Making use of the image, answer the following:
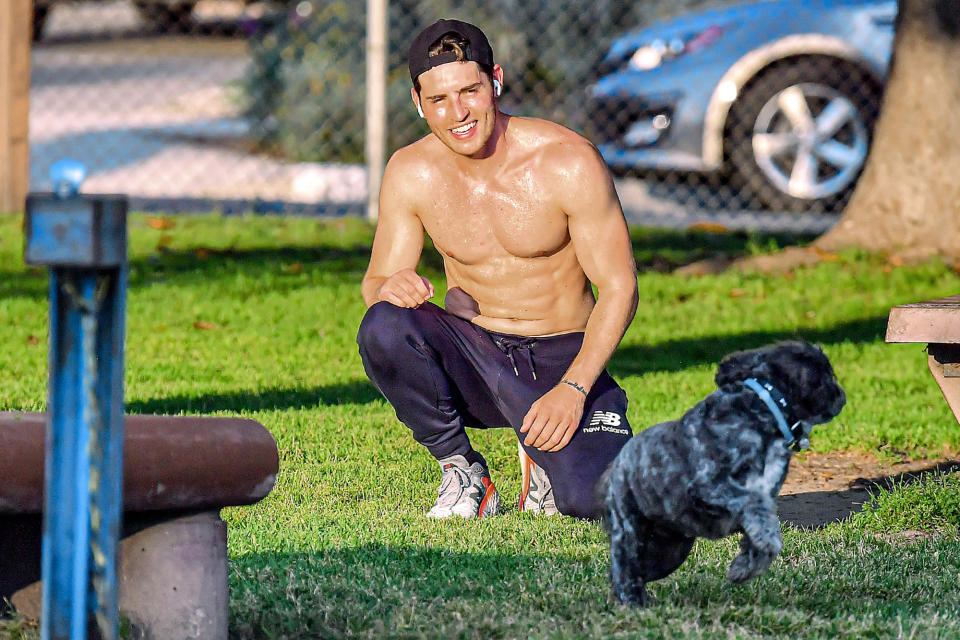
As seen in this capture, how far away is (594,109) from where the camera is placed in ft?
33.7

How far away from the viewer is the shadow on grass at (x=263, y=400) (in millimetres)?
5559

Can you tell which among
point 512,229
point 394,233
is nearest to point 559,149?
point 512,229

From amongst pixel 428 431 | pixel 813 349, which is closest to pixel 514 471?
pixel 428 431

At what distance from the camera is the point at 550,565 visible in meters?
3.66

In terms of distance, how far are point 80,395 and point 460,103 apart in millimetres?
1980

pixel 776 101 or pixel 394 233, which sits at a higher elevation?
pixel 776 101

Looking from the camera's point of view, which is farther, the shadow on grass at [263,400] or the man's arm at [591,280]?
the shadow on grass at [263,400]

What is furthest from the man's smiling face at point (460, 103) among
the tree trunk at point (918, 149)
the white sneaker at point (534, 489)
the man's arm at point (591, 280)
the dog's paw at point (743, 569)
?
the tree trunk at point (918, 149)

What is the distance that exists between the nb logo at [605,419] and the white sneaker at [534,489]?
26cm

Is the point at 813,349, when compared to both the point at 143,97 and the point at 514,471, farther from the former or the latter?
the point at 143,97

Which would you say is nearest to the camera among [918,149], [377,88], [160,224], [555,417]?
[555,417]

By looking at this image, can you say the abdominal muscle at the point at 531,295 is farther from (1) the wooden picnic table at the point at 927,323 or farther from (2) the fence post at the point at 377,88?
(2) the fence post at the point at 377,88

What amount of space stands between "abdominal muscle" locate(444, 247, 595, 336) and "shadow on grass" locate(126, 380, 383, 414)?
142 cm

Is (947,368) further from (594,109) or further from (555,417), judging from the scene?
(594,109)
